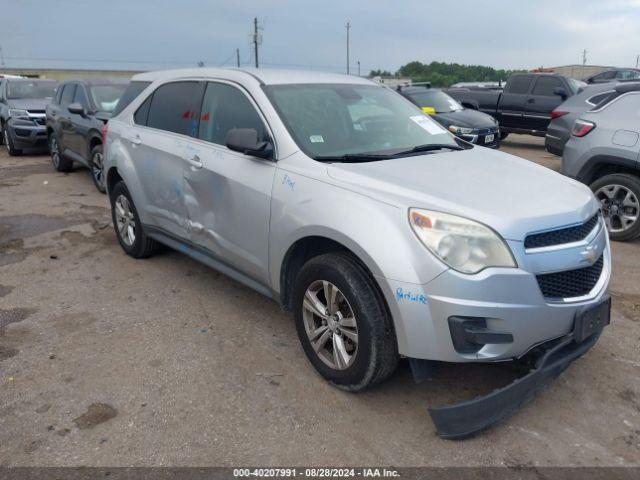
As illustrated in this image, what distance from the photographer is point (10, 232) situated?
6523 mm

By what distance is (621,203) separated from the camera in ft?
19.4

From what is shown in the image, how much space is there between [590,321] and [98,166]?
7452 mm

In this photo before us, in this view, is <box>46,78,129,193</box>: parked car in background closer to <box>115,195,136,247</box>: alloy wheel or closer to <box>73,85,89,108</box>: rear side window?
<box>73,85,89,108</box>: rear side window

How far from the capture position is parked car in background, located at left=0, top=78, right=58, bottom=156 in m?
12.2

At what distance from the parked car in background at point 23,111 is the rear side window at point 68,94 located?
289 cm

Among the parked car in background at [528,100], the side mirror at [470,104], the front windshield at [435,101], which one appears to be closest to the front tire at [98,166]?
the front windshield at [435,101]

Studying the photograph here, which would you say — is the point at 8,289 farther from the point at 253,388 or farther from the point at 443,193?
the point at 443,193

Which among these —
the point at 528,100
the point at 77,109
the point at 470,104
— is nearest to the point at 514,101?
the point at 528,100

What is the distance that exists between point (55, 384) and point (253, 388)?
1209mm

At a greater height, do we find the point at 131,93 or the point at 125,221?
the point at 131,93

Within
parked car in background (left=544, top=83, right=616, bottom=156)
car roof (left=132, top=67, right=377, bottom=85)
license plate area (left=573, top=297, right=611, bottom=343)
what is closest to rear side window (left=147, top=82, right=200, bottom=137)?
car roof (left=132, top=67, right=377, bottom=85)

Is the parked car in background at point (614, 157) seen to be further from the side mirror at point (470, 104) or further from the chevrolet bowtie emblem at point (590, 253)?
the side mirror at point (470, 104)

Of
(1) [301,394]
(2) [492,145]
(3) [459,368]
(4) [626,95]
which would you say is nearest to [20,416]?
(1) [301,394]

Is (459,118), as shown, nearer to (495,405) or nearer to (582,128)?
(582,128)
